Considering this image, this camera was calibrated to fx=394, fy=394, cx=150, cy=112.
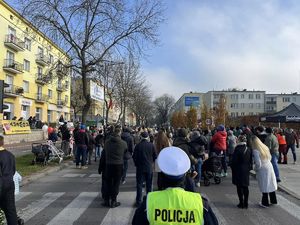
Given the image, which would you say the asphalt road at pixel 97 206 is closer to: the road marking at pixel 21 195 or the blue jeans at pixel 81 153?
the road marking at pixel 21 195

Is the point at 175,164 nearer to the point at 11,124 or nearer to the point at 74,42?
the point at 74,42

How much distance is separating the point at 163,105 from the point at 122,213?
124 m

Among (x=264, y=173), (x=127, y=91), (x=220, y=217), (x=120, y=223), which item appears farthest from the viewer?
(x=127, y=91)

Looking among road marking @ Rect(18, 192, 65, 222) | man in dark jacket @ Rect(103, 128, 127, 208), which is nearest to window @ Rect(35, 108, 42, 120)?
road marking @ Rect(18, 192, 65, 222)

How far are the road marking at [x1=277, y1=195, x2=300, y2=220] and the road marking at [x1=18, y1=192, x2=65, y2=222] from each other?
557 centimetres

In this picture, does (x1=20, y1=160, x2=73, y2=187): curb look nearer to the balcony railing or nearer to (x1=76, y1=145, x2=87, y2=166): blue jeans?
(x1=76, y1=145, x2=87, y2=166): blue jeans

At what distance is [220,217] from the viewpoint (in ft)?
26.6

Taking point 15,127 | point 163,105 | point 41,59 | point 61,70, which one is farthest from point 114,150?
point 163,105

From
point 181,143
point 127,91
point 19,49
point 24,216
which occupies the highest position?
point 19,49

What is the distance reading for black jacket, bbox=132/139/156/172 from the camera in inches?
370

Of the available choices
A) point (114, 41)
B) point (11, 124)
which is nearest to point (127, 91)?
point (11, 124)

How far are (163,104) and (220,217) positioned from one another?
125 m

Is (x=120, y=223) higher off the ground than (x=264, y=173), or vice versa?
(x=264, y=173)

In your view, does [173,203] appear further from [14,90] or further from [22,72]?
[22,72]
